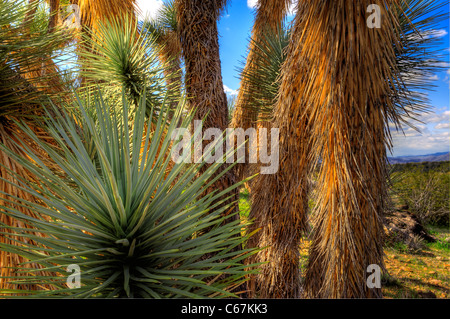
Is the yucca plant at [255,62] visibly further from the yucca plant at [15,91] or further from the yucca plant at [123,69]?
the yucca plant at [15,91]

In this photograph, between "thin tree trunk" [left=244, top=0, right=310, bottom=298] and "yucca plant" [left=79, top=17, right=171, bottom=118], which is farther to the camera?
"yucca plant" [left=79, top=17, right=171, bottom=118]

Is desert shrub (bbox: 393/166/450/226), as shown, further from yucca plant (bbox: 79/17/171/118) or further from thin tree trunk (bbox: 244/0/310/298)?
yucca plant (bbox: 79/17/171/118)

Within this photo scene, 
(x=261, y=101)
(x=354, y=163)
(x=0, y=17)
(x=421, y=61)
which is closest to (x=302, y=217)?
(x=354, y=163)

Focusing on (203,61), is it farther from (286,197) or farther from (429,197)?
(429,197)

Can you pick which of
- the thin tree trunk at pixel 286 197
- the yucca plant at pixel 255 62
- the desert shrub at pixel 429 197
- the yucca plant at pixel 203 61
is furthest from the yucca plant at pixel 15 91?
the desert shrub at pixel 429 197

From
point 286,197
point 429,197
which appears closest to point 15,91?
point 286,197

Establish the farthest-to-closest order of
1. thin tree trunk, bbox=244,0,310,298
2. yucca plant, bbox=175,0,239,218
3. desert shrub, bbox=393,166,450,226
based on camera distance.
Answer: desert shrub, bbox=393,166,450,226, yucca plant, bbox=175,0,239,218, thin tree trunk, bbox=244,0,310,298

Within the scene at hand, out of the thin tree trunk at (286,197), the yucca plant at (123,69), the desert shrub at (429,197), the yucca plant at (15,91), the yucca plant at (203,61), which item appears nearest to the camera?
the yucca plant at (15,91)

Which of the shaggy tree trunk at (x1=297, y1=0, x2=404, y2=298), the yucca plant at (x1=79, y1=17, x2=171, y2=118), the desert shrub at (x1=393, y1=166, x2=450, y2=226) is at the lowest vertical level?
the desert shrub at (x1=393, y1=166, x2=450, y2=226)

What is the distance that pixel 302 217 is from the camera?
10.8 ft

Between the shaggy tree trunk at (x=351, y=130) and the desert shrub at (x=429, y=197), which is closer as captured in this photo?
the shaggy tree trunk at (x=351, y=130)

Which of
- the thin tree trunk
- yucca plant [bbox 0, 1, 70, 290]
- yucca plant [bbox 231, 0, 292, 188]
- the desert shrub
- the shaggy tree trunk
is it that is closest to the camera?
yucca plant [bbox 0, 1, 70, 290]

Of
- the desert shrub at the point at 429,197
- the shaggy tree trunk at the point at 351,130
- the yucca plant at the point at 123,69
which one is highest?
the yucca plant at the point at 123,69

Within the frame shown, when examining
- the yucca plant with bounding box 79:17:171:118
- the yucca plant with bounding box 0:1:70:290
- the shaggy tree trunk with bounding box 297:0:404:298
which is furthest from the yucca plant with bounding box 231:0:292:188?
the yucca plant with bounding box 0:1:70:290
